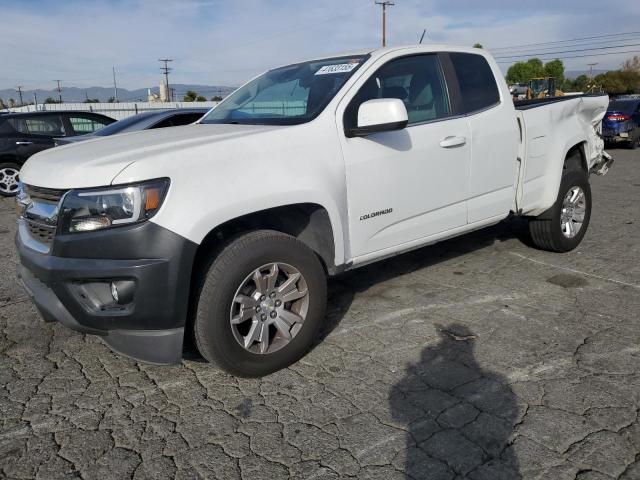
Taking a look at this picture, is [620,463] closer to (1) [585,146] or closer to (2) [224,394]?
(2) [224,394]

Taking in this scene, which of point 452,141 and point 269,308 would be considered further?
point 452,141

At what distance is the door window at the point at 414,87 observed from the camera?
368cm

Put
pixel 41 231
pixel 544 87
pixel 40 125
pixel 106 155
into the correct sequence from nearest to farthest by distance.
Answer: pixel 106 155 < pixel 41 231 < pixel 40 125 < pixel 544 87

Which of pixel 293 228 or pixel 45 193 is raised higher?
pixel 45 193

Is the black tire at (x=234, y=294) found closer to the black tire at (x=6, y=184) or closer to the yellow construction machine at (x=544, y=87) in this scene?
the black tire at (x=6, y=184)

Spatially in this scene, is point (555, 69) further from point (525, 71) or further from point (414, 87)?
point (414, 87)

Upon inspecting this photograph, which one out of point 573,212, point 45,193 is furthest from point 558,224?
point 45,193

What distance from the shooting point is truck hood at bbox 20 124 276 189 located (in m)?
2.66

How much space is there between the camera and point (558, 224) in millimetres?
5129

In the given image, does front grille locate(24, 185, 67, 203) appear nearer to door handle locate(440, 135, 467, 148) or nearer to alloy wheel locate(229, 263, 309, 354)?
alloy wheel locate(229, 263, 309, 354)

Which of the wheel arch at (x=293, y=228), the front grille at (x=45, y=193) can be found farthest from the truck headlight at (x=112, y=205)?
the wheel arch at (x=293, y=228)

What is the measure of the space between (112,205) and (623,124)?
54.9 ft

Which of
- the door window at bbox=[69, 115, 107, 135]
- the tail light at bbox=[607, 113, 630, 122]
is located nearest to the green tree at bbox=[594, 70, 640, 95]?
the tail light at bbox=[607, 113, 630, 122]

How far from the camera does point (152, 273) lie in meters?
2.62
